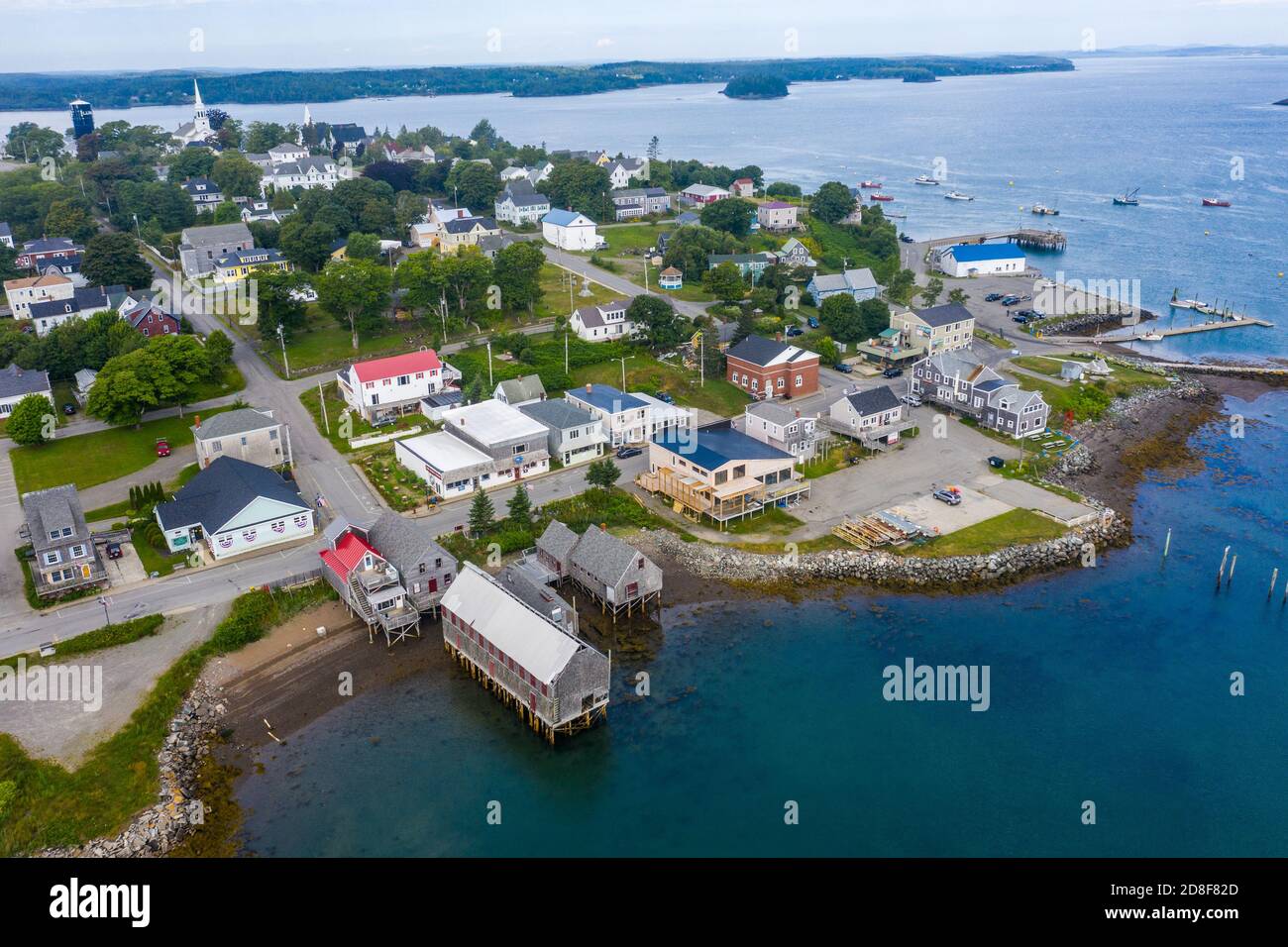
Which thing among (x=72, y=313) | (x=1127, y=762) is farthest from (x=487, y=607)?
(x=72, y=313)

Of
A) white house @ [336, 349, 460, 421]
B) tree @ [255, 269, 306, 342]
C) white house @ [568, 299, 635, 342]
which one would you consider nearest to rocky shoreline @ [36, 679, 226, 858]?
white house @ [336, 349, 460, 421]

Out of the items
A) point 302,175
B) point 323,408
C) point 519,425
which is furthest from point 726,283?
point 302,175

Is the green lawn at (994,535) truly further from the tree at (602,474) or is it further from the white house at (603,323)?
the white house at (603,323)

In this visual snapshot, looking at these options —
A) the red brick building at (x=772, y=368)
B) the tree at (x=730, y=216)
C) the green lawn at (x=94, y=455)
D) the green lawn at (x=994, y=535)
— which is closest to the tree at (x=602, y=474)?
the green lawn at (x=994, y=535)

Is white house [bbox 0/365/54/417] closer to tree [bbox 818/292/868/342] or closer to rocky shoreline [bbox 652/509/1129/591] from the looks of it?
rocky shoreline [bbox 652/509/1129/591]

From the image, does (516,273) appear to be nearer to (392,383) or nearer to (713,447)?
(392,383)
